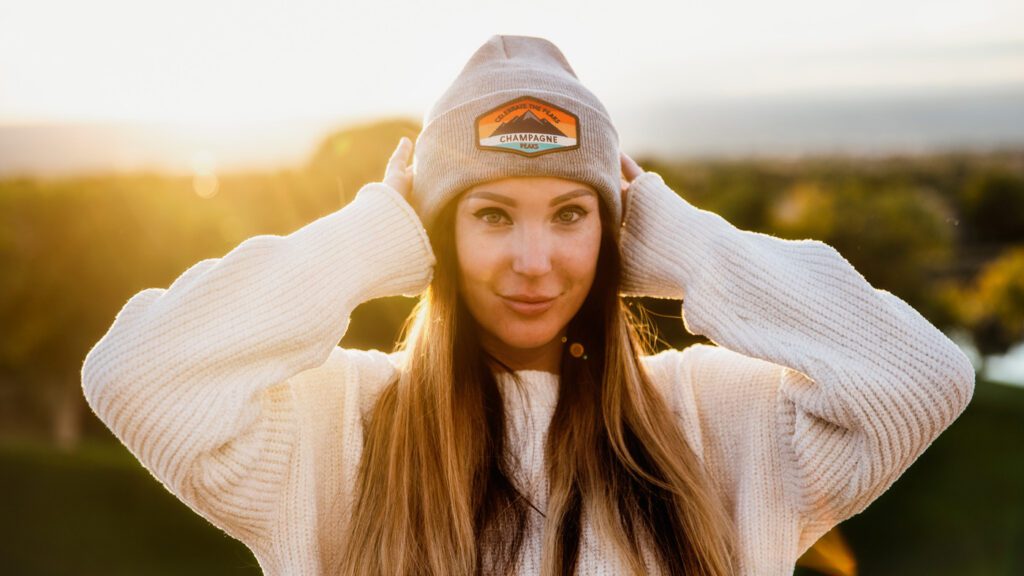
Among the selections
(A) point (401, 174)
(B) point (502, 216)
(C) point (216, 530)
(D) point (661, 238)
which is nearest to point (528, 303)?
(B) point (502, 216)

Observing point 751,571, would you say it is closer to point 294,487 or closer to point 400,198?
point 294,487

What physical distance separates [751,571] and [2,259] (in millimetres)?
14701

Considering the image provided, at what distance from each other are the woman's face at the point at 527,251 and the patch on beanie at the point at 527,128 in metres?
0.08

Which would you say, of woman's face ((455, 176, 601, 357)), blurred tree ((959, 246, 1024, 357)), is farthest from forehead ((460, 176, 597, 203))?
blurred tree ((959, 246, 1024, 357))

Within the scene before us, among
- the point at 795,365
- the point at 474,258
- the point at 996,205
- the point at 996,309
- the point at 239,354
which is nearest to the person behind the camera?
the point at 239,354

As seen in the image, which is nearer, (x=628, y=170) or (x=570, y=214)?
(x=570, y=214)

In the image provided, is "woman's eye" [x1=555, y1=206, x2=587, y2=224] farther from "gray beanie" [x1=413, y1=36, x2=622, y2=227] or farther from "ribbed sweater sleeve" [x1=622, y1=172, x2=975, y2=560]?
"ribbed sweater sleeve" [x1=622, y1=172, x2=975, y2=560]

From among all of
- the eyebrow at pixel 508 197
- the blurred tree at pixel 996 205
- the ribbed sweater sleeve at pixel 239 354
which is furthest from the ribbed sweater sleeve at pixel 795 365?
the blurred tree at pixel 996 205

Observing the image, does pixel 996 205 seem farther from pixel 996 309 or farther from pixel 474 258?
pixel 474 258

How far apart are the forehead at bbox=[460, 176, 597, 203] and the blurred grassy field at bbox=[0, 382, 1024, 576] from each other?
214 inches

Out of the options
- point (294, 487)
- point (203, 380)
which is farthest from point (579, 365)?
point (203, 380)

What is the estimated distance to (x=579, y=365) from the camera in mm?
2471

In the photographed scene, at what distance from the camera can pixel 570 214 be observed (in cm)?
227

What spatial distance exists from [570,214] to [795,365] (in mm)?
627
